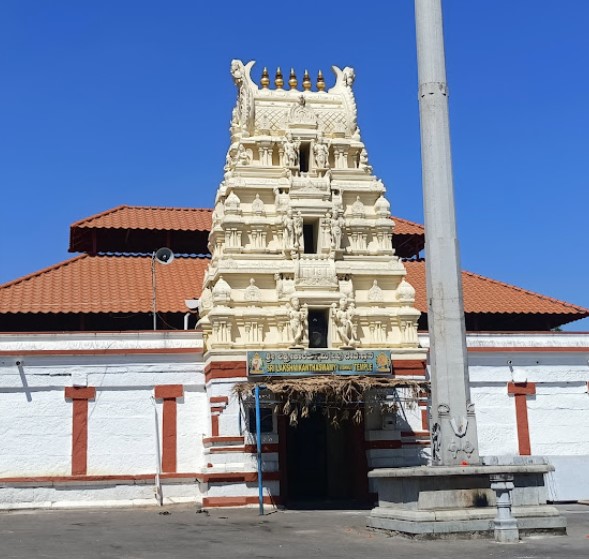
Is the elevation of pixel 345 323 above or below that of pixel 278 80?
below

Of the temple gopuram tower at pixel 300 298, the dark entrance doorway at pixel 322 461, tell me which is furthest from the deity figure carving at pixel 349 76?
the dark entrance doorway at pixel 322 461

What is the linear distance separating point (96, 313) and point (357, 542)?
552 inches

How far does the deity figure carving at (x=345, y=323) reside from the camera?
79.5 ft

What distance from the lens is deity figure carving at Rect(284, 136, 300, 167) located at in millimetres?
25594

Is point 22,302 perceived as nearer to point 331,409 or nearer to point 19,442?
point 19,442

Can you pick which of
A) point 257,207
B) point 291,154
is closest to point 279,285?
point 257,207

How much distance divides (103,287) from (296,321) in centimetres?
782

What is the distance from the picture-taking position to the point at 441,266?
17.9 meters

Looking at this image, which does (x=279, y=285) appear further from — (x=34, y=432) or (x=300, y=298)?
(x=34, y=432)

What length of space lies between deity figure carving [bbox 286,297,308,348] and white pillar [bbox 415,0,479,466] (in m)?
6.43

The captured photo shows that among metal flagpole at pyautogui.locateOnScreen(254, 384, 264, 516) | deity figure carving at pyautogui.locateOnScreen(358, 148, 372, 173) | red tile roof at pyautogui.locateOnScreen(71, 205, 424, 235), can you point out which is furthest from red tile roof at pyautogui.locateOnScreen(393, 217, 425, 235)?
metal flagpole at pyautogui.locateOnScreen(254, 384, 264, 516)

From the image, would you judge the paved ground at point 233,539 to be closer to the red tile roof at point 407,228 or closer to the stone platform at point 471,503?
the stone platform at point 471,503

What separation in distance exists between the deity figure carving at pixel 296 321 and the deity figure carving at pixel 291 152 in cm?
412

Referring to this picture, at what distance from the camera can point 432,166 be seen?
18.5 m
